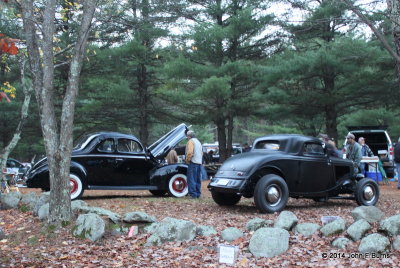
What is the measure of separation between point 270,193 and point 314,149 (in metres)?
1.83

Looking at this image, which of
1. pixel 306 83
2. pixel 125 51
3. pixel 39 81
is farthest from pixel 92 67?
pixel 39 81

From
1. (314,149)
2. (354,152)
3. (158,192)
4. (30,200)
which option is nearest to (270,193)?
(314,149)

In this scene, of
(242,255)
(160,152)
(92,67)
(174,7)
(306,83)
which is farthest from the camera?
(92,67)

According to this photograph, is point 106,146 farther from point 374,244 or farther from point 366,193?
point 374,244

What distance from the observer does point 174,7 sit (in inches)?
607

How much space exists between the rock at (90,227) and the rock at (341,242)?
11.6ft

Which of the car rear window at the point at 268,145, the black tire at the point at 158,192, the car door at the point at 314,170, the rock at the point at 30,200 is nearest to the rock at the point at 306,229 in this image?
the car door at the point at 314,170

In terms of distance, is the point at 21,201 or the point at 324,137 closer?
the point at 21,201

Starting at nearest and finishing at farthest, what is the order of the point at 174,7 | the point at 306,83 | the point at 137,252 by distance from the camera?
the point at 137,252
the point at 174,7
the point at 306,83

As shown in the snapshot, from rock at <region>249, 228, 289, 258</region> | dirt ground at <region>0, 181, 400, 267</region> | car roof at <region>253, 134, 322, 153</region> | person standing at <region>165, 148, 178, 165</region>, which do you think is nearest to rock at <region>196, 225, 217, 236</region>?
dirt ground at <region>0, 181, 400, 267</region>

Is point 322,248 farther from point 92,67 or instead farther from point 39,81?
point 92,67

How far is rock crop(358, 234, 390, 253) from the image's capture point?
563 centimetres

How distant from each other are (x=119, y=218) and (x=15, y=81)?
18409mm

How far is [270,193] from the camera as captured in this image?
8.87 metres
